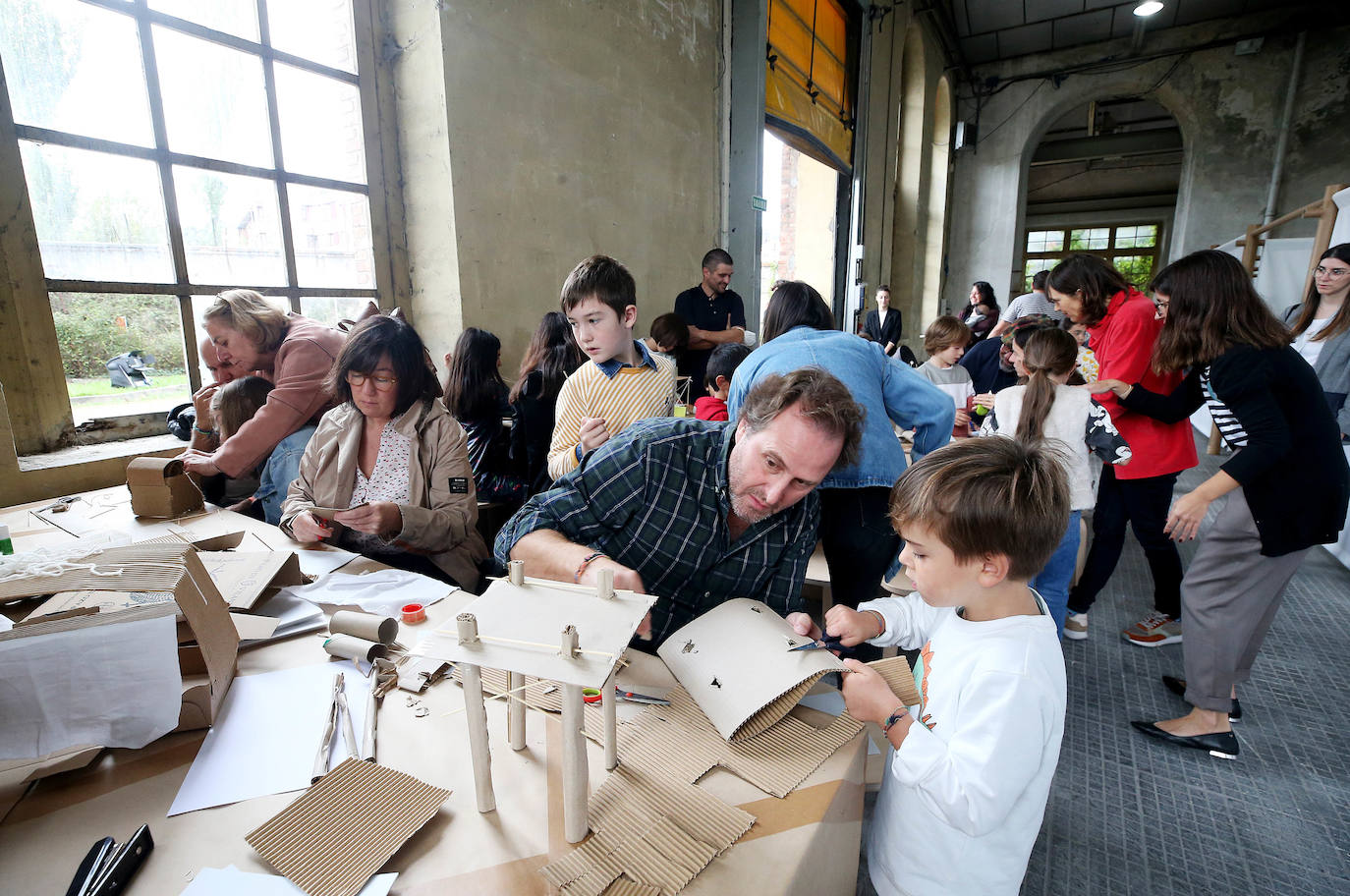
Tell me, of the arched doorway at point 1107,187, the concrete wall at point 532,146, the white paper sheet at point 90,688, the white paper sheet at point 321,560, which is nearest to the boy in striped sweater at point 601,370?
the white paper sheet at point 321,560

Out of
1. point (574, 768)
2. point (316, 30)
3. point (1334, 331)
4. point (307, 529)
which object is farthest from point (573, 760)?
point (1334, 331)

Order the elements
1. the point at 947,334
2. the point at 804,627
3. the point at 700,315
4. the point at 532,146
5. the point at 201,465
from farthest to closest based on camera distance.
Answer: the point at 700,315 → the point at 947,334 → the point at 532,146 → the point at 201,465 → the point at 804,627

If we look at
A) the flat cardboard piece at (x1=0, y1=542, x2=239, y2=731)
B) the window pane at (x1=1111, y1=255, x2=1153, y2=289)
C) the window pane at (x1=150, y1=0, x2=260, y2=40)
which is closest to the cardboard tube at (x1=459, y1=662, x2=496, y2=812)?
the flat cardboard piece at (x1=0, y1=542, x2=239, y2=731)

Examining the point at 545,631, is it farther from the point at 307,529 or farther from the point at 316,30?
the point at 316,30

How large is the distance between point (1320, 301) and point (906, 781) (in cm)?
432

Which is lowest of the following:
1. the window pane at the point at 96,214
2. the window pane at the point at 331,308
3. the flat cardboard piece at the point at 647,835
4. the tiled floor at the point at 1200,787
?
the tiled floor at the point at 1200,787

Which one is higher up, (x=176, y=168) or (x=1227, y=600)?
(x=176, y=168)

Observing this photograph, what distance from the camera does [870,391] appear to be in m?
1.95

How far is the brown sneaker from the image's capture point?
8.98ft

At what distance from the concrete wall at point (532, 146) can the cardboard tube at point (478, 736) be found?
9.21 feet

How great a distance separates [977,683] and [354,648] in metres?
1.14

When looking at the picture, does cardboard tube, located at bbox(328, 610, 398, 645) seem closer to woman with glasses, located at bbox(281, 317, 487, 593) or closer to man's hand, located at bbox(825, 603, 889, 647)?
woman with glasses, located at bbox(281, 317, 487, 593)

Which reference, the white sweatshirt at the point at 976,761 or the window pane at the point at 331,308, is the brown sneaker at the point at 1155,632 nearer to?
the white sweatshirt at the point at 976,761

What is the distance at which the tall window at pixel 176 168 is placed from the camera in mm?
2367
